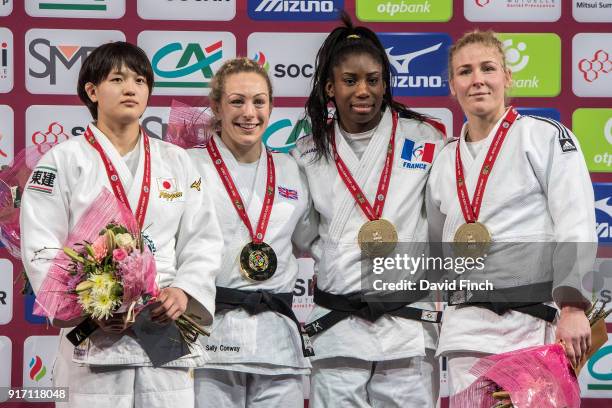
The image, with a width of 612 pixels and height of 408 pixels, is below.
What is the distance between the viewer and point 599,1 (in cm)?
500

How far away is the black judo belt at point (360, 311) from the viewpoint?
3633 mm

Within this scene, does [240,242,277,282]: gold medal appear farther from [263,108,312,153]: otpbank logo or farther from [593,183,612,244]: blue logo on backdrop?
[593,183,612,244]: blue logo on backdrop

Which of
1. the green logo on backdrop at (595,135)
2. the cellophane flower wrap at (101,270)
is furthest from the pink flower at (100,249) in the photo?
the green logo on backdrop at (595,135)

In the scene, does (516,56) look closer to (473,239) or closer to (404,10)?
(404,10)

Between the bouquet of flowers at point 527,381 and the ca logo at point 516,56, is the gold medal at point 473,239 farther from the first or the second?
the ca logo at point 516,56

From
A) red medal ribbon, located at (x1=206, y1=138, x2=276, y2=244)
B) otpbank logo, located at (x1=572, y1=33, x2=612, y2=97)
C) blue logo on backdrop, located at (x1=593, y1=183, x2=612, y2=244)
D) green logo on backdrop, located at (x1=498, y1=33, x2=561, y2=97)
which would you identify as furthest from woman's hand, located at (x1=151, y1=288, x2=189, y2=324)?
otpbank logo, located at (x1=572, y1=33, x2=612, y2=97)

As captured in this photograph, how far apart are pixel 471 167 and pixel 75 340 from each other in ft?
5.45

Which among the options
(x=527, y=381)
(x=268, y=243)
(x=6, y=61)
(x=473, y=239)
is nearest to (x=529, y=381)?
(x=527, y=381)

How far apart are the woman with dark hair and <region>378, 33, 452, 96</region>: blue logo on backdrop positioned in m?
0.96

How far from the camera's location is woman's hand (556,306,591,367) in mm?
3213

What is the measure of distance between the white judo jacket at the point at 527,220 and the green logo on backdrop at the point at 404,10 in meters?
1.53

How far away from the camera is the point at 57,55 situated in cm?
482

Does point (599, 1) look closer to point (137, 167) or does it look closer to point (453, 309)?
point (453, 309)

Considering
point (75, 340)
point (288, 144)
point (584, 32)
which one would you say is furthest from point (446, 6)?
point (75, 340)
